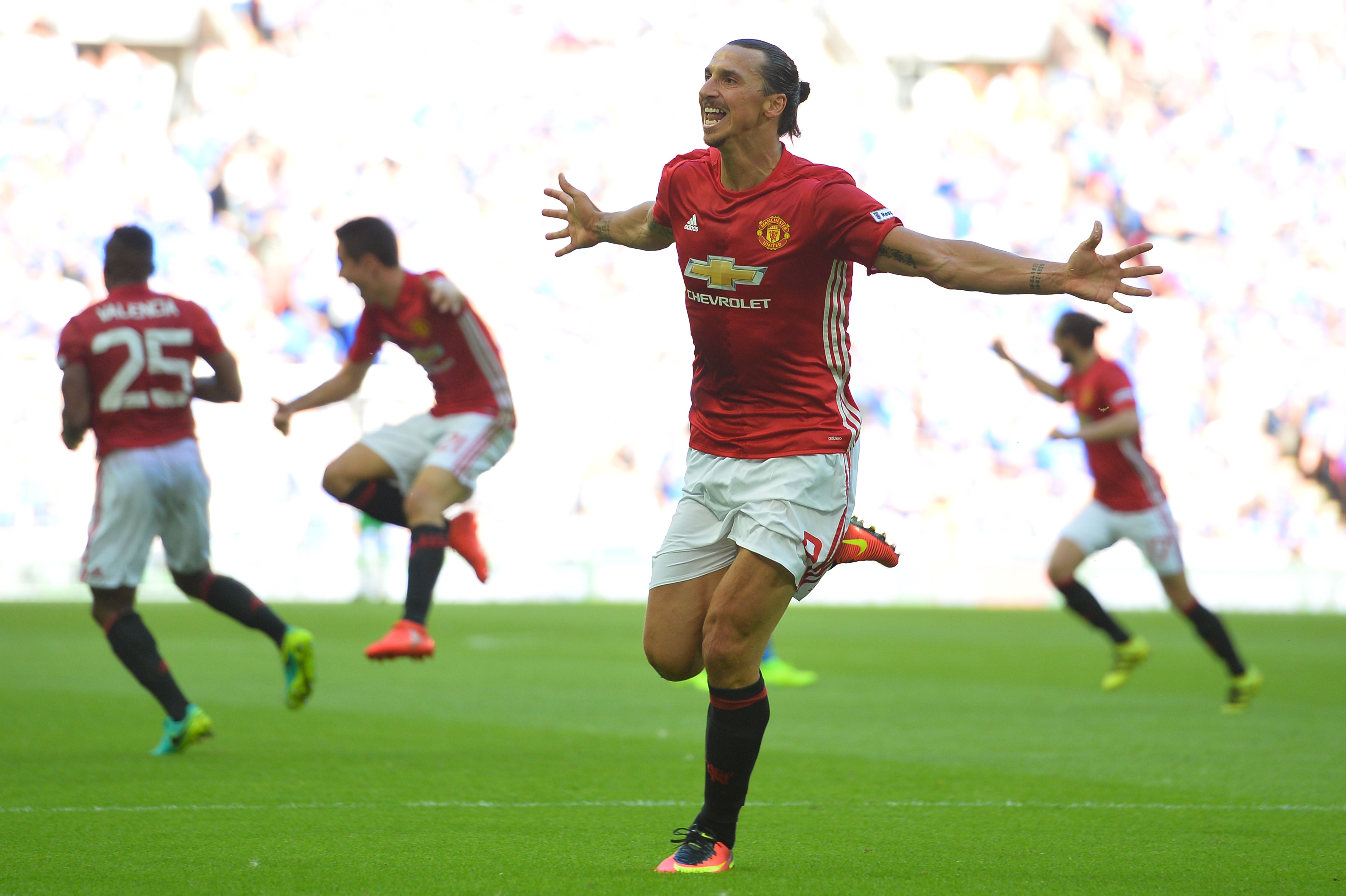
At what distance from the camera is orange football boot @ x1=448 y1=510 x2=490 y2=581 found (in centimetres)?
742

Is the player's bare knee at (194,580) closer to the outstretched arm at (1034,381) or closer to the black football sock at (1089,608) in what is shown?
the outstretched arm at (1034,381)

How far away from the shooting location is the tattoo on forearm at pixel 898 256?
12.9 feet

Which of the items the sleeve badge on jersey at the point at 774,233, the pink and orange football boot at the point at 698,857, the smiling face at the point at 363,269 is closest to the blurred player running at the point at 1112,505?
the smiling face at the point at 363,269

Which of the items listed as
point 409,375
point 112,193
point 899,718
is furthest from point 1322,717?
point 112,193

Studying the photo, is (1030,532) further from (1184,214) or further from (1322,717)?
(1322,717)

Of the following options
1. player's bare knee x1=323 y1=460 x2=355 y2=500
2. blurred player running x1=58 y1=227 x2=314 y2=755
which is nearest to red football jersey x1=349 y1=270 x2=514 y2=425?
player's bare knee x1=323 y1=460 x2=355 y2=500

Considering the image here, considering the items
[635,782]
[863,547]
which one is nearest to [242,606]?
[635,782]

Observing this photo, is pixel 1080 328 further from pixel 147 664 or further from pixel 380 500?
pixel 147 664

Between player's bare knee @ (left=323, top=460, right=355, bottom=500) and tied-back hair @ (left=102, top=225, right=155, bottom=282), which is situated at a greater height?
tied-back hair @ (left=102, top=225, right=155, bottom=282)

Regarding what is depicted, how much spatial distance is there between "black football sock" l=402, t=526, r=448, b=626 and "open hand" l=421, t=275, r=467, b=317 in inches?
40.5

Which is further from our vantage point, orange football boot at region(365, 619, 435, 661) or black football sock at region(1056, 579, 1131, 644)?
black football sock at region(1056, 579, 1131, 644)

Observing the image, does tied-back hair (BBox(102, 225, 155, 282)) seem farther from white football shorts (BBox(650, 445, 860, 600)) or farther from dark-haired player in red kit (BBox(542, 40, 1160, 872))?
A: white football shorts (BBox(650, 445, 860, 600))

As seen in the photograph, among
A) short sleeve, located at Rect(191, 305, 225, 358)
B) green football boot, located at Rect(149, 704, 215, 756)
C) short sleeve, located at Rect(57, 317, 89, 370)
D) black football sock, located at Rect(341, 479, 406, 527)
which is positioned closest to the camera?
green football boot, located at Rect(149, 704, 215, 756)

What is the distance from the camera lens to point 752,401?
429cm
